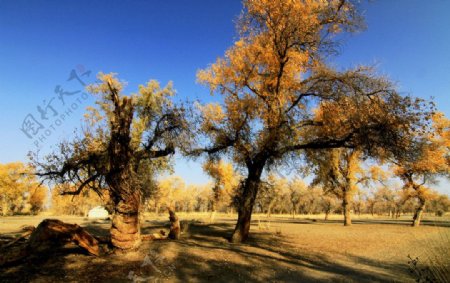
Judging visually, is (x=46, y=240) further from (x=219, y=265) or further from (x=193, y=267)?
(x=219, y=265)

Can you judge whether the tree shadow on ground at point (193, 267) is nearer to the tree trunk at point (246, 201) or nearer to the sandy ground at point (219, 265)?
the sandy ground at point (219, 265)

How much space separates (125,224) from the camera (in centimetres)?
1180

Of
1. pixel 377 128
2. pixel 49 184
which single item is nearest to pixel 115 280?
pixel 49 184

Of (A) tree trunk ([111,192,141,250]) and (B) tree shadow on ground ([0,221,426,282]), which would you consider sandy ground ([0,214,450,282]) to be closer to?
(B) tree shadow on ground ([0,221,426,282])

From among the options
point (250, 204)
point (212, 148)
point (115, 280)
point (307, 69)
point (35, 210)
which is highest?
point (307, 69)

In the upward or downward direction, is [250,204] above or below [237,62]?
below

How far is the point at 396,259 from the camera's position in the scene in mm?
14133

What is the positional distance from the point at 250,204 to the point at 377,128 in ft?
25.3

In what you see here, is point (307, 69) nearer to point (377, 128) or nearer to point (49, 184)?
point (377, 128)

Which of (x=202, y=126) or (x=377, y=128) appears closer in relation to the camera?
(x=377, y=128)

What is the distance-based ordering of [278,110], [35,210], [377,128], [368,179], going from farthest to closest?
[35,210]
[368,179]
[278,110]
[377,128]

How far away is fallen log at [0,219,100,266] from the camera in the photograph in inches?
393

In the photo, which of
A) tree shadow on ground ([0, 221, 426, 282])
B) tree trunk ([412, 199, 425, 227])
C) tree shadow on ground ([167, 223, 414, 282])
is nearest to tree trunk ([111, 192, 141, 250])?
tree shadow on ground ([0, 221, 426, 282])

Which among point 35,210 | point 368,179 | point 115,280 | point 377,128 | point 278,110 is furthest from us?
point 35,210
